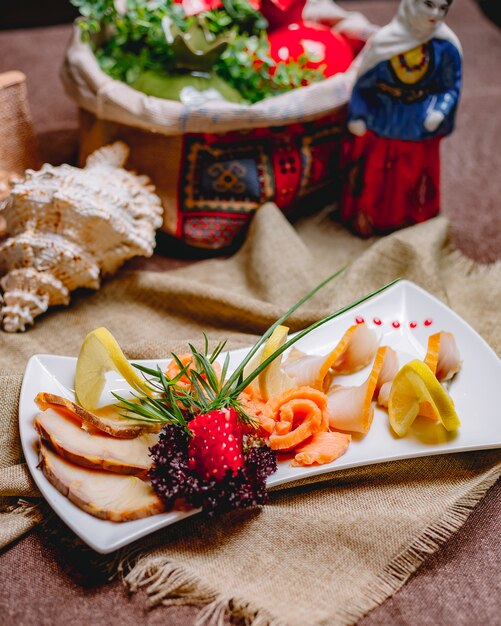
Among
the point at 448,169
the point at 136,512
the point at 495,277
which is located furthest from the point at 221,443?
the point at 448,169

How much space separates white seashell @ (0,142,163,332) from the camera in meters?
1.30

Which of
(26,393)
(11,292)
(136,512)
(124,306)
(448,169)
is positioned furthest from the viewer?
(448,169)

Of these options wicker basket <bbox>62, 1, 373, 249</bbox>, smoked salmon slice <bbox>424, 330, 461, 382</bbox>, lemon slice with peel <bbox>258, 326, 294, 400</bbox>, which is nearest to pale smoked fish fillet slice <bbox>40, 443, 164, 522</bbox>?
lemon slice with peel <bbox>258, 326, 294, 400</bbox>

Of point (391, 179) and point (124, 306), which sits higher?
point (391, 179)

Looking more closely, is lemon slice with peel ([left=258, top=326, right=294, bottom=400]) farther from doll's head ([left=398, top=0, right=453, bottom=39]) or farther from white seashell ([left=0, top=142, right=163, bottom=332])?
doll's head ([left=398, top=0, right=453, bottom=39])

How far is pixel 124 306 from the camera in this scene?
1429 mm

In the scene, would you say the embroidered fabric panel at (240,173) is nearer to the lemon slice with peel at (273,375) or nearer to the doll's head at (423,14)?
the doll's head at (423,14)

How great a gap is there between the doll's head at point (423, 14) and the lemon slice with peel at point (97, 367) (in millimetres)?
839

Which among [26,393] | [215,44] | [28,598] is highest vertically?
[215,44]

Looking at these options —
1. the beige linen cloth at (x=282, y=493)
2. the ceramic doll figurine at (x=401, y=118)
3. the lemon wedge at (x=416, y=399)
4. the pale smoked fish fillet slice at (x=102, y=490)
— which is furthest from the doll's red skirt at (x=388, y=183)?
the pale smoked fish fillet slice at (x=102, y=490)

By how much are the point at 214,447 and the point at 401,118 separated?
86cm

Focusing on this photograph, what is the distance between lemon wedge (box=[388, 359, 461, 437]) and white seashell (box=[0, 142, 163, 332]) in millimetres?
585

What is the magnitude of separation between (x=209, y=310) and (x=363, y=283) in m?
0.32

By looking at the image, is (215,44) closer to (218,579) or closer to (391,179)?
(391,179)
